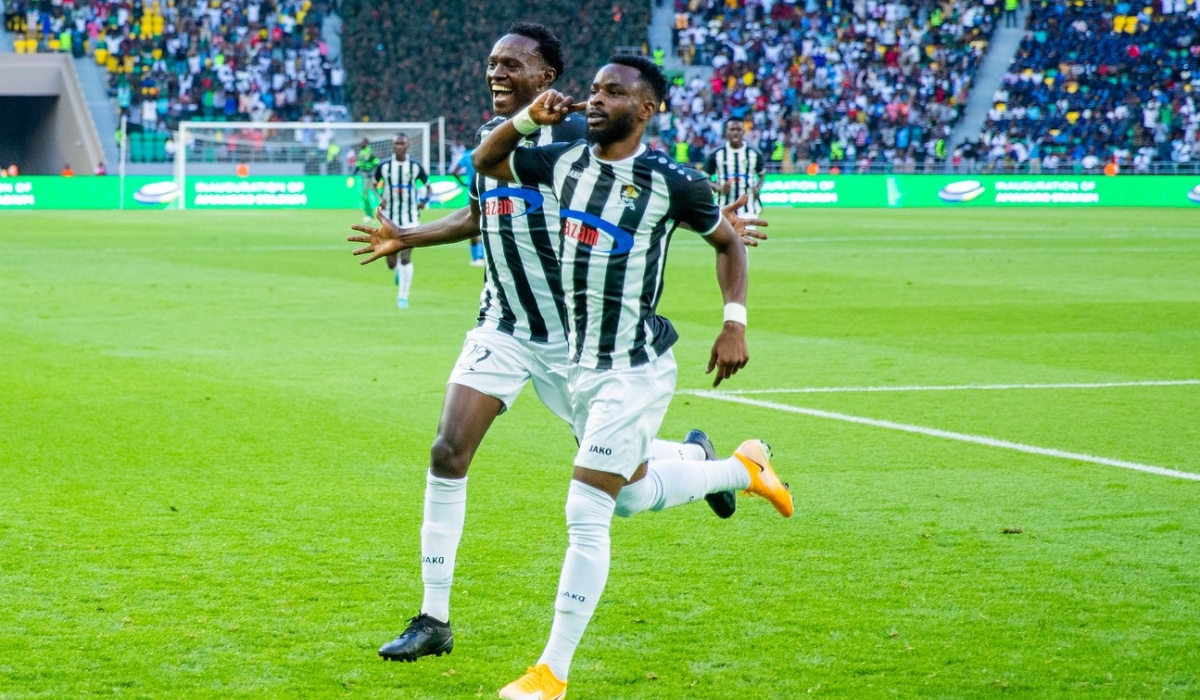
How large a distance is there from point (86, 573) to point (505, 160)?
2197mm

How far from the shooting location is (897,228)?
30766 millimetres

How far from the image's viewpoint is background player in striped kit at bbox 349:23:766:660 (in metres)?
4.95

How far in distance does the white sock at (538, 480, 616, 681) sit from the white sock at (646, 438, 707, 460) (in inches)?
38.1

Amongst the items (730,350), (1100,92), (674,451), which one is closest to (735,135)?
(674,451)

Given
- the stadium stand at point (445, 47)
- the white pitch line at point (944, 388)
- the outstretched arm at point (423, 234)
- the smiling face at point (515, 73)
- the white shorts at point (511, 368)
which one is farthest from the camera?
the stadium stand at point (445, 47)

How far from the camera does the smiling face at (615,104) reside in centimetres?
461

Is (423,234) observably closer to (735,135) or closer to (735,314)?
(735,314)

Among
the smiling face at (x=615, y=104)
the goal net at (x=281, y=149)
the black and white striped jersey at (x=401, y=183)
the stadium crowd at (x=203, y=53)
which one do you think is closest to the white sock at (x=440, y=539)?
the smiling face at (x=615, y=104)

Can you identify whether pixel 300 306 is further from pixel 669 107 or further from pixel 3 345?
pixel 669 107

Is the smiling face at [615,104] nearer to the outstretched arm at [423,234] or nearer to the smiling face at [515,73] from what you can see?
the smiling face at [515,73]

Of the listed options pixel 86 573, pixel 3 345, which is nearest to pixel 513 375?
pixel 86 573

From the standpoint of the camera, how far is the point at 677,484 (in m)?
5.40

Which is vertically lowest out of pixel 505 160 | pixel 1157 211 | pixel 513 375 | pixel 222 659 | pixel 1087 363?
pixel 1157 211

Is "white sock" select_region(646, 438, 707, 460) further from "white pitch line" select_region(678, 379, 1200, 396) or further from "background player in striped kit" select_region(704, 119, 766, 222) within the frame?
"background player in striped kit" select_region(704, 119, 766, 222)
